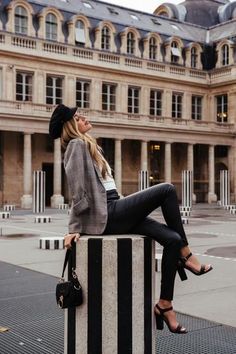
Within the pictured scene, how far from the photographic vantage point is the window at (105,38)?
4878cm

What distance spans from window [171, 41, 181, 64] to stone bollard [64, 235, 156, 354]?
5023 centimetres

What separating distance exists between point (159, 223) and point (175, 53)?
1989 inches

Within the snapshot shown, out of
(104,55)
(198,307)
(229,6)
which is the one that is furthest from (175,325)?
(229,6)

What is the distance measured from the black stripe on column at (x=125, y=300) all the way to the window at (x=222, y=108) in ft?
166

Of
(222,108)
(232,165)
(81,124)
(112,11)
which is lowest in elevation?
(81,124)

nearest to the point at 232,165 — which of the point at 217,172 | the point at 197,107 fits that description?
the point at 217,172

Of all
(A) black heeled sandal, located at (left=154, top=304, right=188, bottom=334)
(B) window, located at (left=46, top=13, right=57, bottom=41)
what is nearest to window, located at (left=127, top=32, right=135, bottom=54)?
(B) window, located at (left=46, top=13, right=57, bottom=41)

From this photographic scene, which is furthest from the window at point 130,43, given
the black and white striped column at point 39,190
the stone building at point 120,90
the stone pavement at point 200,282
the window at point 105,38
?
the stone pavement at point 200,282

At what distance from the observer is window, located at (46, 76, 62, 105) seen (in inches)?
1780

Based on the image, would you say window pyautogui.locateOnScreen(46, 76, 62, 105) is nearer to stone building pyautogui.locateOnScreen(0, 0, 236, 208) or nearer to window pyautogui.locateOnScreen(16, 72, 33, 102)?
stone building pyautogui.locateOnScreen(0, 0, 236, 208)

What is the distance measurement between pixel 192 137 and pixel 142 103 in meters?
5.25

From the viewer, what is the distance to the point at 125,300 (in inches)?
188

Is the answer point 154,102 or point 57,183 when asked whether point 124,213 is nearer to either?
point 57,183

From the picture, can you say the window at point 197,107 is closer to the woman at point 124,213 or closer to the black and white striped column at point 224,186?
the black and white striped column at point 224,186
